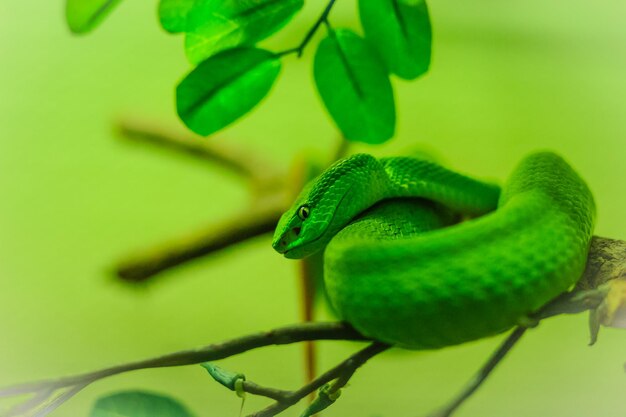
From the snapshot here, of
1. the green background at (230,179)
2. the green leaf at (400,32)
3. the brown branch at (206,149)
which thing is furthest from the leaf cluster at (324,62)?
the brown branch at (206,149)

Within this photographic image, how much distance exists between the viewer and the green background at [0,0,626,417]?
80 centimetres

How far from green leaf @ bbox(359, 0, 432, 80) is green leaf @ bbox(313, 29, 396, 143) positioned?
17mm

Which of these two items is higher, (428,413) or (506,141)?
(506,141)

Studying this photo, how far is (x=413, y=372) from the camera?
936 millimetres

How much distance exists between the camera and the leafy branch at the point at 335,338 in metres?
0.55

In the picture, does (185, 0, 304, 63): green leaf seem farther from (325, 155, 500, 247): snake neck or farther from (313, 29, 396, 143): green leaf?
(325, 155, 500, 247): snake neck

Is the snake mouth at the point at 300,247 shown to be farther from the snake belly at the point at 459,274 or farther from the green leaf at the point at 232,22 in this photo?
the green leaf at the point at 232,22

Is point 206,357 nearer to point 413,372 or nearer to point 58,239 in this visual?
point 413,372

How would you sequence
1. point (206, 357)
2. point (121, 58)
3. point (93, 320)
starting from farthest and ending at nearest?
Answer: point (93, 320)
point (121, 58)
point (206, 357)

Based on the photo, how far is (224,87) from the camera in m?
0.75

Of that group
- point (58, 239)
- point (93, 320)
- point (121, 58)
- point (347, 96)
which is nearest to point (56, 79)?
point (121, 58)

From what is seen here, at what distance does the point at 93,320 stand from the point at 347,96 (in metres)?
0.77

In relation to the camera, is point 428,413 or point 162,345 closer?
point 428,413

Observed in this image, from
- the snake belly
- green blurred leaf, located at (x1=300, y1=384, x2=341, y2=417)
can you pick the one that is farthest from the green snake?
green blurred leaf, located at (x1=300, y1=384, x2=341, y2=417)
